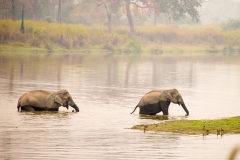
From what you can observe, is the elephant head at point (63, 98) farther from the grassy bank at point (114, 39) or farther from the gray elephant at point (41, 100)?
the grassy bank at point (114, 39)

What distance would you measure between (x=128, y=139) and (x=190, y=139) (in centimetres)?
127

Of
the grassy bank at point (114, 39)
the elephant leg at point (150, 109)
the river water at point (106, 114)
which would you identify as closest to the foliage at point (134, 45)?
the grassy bank at point (114, 39)

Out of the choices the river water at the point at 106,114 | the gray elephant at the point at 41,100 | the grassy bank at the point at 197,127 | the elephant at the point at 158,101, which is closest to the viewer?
the river water at the point at 106,114

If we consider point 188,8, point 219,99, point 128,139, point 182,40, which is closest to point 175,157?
point 128,139

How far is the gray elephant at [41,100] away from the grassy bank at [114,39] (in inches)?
1395

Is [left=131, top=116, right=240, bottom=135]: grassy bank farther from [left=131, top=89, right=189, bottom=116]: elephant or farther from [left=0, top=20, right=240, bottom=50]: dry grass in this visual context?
[left=0, top=20, right=240, bottom=50]: dry grass

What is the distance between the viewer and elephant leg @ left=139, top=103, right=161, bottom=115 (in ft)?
62.1

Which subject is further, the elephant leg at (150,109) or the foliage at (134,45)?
the foliage at (134,45)

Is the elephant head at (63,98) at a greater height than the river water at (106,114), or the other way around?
the elephant head at (63,98)

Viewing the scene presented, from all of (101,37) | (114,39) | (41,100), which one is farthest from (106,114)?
(114,39)

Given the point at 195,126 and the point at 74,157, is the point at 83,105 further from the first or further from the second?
the point at 74,157

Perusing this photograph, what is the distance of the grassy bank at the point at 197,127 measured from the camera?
15016 mm

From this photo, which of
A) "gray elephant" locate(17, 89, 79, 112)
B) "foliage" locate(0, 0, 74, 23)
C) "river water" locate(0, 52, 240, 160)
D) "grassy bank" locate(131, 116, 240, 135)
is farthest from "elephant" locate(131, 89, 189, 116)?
"foliage" locate(0, 0, 74, 23)

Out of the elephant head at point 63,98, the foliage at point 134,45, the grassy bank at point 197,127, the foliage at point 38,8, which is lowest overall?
the grassy bank at point 197,127
